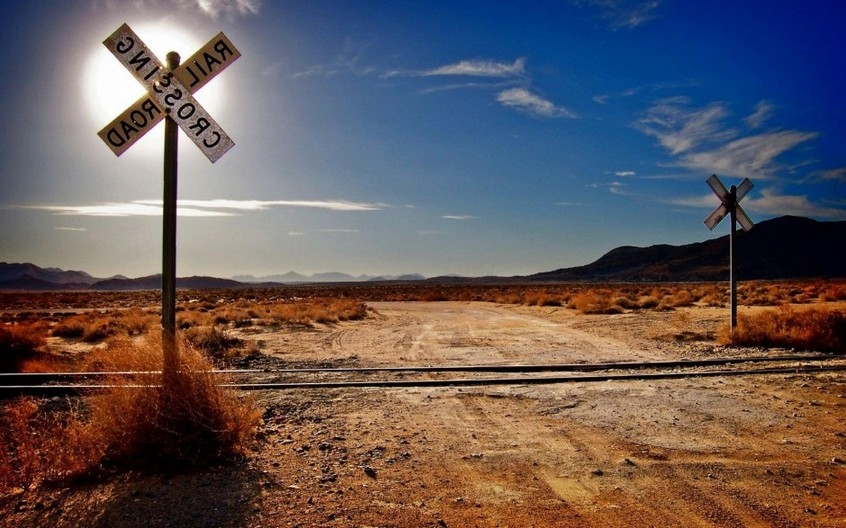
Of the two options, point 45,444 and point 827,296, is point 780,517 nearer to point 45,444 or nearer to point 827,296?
point 45,444

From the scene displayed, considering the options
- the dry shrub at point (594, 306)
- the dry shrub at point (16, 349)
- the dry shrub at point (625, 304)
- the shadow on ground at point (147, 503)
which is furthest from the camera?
the dry shrub at point (625, 304)

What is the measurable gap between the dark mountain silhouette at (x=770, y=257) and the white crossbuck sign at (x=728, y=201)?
139635 mm

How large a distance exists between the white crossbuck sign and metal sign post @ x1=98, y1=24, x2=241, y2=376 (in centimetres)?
1376

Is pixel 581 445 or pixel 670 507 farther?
pixel 581 445

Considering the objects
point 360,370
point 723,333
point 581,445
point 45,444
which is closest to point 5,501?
point 45,444

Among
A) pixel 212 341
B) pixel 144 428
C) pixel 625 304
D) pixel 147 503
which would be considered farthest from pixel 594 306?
pixel 147 503

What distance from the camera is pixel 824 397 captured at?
28.5 feet

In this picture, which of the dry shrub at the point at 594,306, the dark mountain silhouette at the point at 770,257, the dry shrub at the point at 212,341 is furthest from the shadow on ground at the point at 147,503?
the dark mountain silhouette at the point at 770,257

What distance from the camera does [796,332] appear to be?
1475cm

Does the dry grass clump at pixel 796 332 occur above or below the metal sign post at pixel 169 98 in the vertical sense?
below

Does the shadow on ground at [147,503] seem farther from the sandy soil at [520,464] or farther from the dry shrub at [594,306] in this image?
the dry shrub at [594,306]

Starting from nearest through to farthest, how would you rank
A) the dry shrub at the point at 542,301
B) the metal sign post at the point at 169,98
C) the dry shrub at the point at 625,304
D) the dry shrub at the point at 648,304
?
the metal sign post at the point at 169,98 < the dry shrub at the point at 648,304 < the dry shrub at the point at 625,304 < the dry shrub at the point at 542,301

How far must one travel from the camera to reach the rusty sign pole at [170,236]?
573cm

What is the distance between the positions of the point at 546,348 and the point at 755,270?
6383 inches
